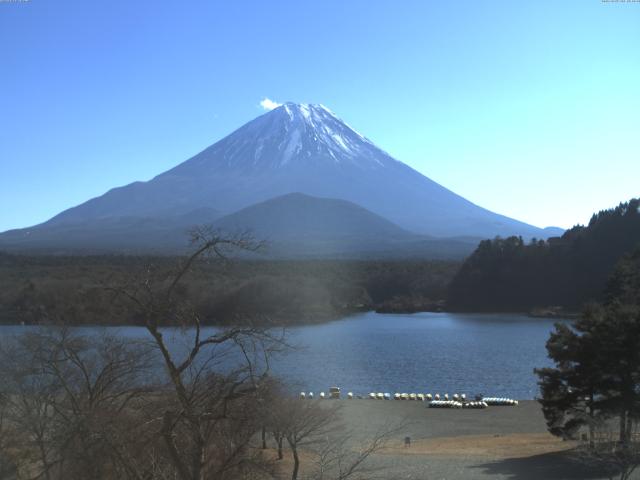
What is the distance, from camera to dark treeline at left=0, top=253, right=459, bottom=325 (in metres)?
13.7

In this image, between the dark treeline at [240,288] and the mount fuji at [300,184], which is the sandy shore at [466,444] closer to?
the dark treeline at [240,288]

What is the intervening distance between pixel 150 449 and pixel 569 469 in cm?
785

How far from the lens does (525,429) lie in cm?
1642

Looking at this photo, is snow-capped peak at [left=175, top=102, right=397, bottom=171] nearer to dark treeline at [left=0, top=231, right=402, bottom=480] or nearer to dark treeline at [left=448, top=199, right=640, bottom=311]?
dark treeline at [left=448, top=199, right=640, bottom=311]

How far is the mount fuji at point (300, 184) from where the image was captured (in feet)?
351

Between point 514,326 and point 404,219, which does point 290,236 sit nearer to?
point 404,219

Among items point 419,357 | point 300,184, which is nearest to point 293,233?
point 300,184

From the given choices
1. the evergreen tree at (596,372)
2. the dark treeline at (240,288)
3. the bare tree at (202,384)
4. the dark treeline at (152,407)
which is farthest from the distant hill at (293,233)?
the bare tree at (202,384)

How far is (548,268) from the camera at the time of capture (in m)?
55.4

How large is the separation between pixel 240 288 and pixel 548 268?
28.6 meters

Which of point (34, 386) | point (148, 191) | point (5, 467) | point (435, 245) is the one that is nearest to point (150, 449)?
point (5, 467)

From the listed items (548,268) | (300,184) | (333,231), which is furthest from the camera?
(300,184)

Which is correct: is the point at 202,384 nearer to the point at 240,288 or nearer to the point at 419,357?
the point at 419,357

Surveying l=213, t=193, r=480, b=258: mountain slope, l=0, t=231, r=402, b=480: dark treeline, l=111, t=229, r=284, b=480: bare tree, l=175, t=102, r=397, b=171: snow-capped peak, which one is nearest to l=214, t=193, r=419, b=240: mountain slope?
l=213, t=193, r=480, b=258: mountain slope
